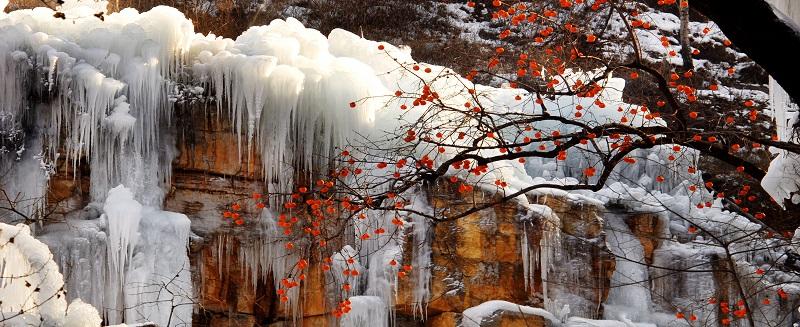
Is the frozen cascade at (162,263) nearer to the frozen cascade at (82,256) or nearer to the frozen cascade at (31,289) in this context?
the frozen cascade at (82,256)

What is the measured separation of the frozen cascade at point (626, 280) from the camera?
369 inches

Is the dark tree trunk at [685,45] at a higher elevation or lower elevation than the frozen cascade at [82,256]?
higher

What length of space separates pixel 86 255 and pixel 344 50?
387 cm

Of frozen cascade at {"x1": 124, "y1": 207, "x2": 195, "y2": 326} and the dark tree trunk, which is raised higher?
the dark tree trunk

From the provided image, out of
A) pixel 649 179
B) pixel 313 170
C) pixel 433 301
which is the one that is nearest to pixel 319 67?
pixel 313 170

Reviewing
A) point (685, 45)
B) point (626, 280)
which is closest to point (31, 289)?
point (626, 280)

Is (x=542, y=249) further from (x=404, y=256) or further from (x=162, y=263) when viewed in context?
(x=162, y=263)

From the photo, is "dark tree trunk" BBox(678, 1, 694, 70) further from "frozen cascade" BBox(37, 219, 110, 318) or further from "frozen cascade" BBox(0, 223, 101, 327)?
"frozen cascade" BBox(0, 223, 101, 327)

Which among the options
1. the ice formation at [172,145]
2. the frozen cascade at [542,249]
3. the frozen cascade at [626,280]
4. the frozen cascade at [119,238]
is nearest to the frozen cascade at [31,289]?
the ice formation at [172,145]

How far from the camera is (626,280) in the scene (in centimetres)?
969

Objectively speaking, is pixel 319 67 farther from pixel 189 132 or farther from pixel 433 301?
pixel 433 301

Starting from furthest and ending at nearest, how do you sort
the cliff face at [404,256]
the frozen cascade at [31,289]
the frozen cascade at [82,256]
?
the cliff face at [404,256] < the frozen cascade at [82,256] < the frozen cascade at [31,289]

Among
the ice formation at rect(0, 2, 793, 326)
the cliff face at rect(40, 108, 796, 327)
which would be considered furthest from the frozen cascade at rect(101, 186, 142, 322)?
the cliff face at rect(40, 108, 796, 327)

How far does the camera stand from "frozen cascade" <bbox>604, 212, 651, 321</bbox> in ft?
30.8
